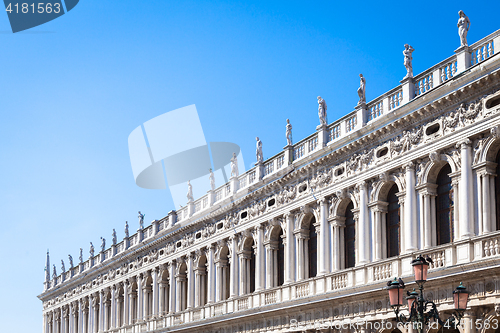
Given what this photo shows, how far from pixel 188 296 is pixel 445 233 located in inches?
683

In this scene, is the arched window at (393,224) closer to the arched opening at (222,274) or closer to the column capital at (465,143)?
the column capital at (465,143)

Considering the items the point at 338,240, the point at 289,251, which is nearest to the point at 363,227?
the point at 338,240

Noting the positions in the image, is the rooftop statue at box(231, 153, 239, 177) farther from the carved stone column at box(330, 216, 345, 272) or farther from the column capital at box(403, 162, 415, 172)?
the column capital at box(403, 162, 415, 172)

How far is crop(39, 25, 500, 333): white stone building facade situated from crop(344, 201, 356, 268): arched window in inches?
2.2

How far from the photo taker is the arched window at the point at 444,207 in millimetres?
21438

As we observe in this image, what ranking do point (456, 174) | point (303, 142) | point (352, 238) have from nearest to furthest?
1. point (456, 174)
2. point (352, 238)
3. point (303, 142)

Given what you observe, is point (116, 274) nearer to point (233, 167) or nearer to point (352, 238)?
point (233, 167)

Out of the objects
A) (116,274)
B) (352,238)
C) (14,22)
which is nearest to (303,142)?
(352,238)

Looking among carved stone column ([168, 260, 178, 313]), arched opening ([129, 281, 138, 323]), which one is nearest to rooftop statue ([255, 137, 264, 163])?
carved stone column ([168, 260, 178, 313])

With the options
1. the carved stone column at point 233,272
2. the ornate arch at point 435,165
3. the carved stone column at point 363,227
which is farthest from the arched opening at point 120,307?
the ornate arch at point 435,165

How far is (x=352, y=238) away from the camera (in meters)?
25.5

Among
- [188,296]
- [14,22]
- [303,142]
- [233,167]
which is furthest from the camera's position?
[188,296]

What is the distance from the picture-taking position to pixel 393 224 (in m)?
23.7

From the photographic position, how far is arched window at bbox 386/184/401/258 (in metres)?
23.5
